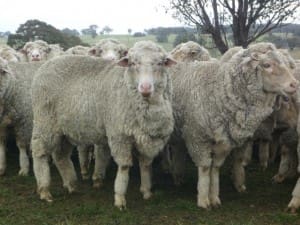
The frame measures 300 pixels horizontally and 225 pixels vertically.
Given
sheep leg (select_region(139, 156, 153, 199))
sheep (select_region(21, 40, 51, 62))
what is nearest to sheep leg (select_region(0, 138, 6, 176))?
sheep leg (select_region(139, 156, 153, 199))

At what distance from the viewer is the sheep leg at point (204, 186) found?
5781 mm

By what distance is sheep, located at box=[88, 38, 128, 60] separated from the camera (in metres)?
7.77

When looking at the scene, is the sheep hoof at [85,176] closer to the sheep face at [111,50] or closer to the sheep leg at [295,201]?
the sheep face at [111,50]

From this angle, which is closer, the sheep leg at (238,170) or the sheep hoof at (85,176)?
the sheep leg at (238,170)

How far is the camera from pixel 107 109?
223 inches

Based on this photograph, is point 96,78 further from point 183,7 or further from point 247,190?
point 183,7

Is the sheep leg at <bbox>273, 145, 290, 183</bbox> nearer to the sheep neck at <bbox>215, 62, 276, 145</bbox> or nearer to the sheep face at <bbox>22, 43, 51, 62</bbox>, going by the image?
the sheep neck at <bbox>215, 62, 276, 145</bbox>

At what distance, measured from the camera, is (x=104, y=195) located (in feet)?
20.8

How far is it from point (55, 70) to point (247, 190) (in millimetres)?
2821

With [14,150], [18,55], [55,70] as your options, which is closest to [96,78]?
[55,70]

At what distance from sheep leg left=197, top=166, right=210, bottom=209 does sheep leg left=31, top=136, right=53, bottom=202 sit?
177 centimetres

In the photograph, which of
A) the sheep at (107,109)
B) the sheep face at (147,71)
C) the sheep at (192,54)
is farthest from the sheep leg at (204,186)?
the sheep at (192,54)

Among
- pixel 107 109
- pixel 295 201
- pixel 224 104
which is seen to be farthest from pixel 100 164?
pixel 295 201

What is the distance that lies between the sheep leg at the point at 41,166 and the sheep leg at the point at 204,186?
5.81 ft
